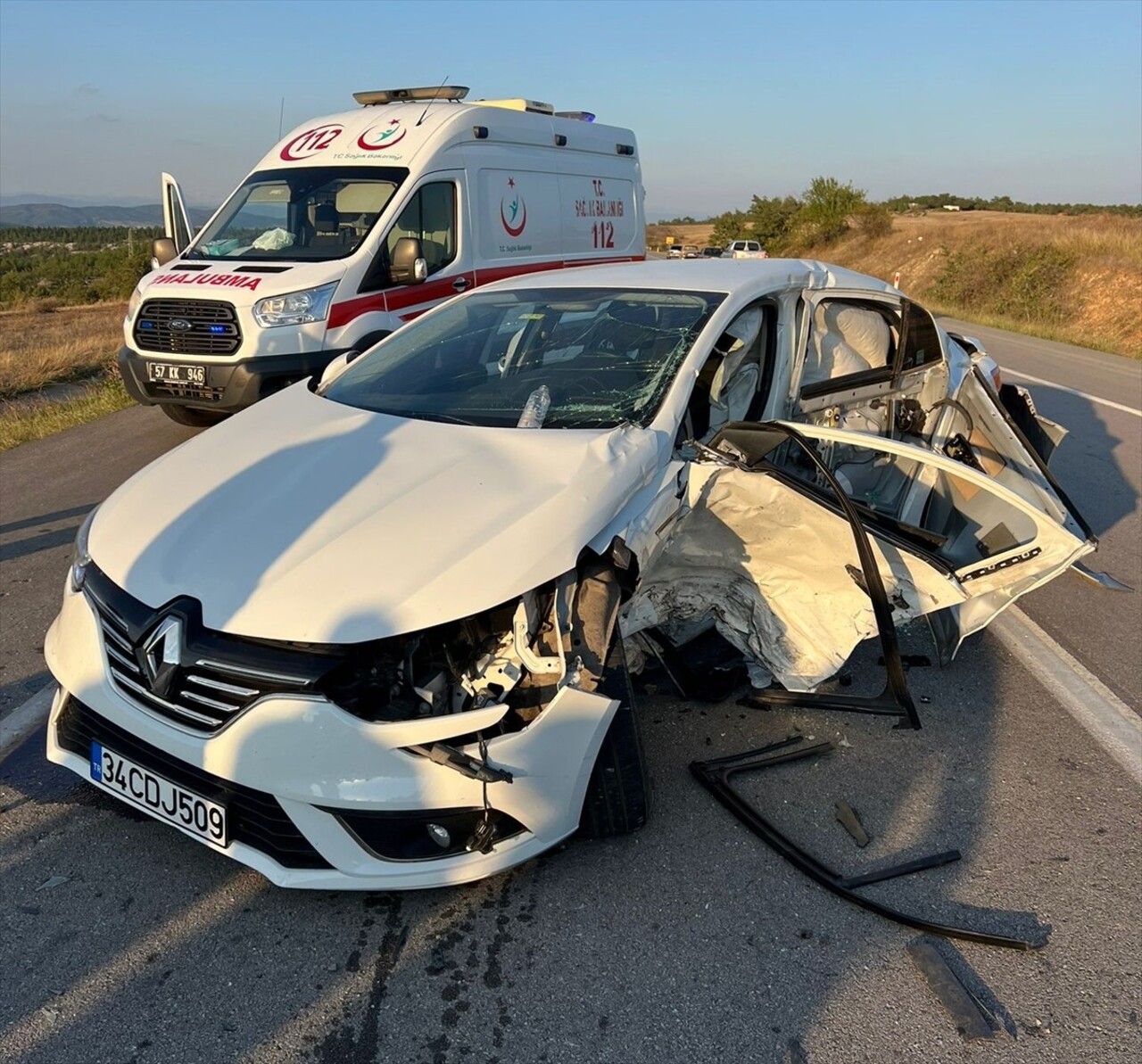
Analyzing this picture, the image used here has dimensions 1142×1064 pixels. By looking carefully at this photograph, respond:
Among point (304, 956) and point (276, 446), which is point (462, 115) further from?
point (304, 956)

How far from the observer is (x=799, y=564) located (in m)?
3.50

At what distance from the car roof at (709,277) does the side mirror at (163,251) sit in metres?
5.47

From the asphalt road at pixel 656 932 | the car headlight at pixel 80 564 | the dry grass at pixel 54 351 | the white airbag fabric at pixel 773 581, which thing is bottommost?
the dry grass at pixel 54 351

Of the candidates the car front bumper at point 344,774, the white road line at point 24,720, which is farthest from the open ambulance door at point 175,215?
the car front bumper at point 344,774

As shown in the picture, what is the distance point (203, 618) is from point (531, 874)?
1.20 meters

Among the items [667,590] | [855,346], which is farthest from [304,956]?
[855,346]

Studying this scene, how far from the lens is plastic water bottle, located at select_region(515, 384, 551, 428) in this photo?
136 inches

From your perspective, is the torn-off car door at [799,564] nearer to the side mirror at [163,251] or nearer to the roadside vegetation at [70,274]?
the side mirror at [163,251]

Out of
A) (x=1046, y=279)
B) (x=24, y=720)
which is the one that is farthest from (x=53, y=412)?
(x=1046, y=279)

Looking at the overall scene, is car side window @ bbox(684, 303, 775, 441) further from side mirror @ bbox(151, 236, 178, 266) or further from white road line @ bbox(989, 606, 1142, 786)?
side mirror @ bbox(151, 236, 178, 266)

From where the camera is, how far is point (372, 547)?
264cm

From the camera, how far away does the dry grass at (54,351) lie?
12.6 meters

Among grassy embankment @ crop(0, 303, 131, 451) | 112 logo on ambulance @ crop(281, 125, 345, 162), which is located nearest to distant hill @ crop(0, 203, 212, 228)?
112 logo on ambulance @ crop(281, 125, 345, 162)

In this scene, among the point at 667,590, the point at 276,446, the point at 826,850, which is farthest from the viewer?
the point at 667,590
